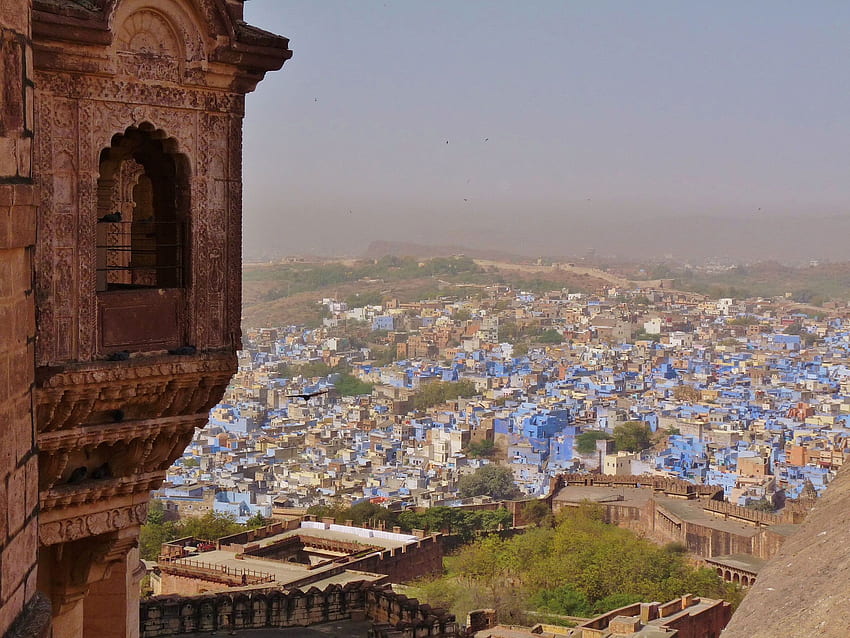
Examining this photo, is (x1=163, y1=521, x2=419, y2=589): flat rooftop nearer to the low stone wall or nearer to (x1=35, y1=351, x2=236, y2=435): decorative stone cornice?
the low stone wall

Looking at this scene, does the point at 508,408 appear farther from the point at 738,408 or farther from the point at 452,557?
the point at 452,557

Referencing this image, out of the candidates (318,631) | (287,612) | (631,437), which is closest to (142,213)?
(318,631)

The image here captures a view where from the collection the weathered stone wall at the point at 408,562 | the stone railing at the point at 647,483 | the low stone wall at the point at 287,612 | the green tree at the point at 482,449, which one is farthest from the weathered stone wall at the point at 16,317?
the green tree at the point at 482,449

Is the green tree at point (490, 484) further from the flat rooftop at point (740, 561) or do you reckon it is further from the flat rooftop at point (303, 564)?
the flat rooftop at point (303, 564)

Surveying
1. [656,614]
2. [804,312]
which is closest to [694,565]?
[656,614]

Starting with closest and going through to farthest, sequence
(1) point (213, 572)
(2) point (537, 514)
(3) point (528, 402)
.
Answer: (1) point (213, 572) → (2) point (537, 514) → (3) point (528, 402)

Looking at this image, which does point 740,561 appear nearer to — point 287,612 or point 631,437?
point 287,612
